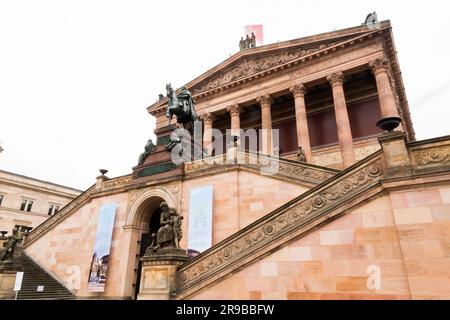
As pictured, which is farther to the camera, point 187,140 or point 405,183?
point 187,140

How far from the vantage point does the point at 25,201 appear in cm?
4206

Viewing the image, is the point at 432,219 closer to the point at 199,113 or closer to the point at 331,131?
the point at 331,131

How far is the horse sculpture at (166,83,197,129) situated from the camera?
17734 millimetres

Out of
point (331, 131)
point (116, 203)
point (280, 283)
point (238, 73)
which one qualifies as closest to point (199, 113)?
point (238, 73)

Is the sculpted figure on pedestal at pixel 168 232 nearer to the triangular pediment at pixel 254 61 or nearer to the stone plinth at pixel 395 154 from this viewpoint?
the stone plinth at pixel 395 154

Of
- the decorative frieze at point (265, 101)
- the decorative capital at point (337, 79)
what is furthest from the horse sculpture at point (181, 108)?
the decorative capital at point (337, 79)

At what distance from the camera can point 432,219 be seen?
6.06 metres

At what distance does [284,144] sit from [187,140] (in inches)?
599

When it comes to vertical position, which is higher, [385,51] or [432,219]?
[385,51]

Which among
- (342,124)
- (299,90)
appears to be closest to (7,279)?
(342,124)

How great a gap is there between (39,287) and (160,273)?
1226 cm

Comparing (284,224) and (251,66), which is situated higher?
(251,66)

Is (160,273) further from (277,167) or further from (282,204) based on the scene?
(277,167)

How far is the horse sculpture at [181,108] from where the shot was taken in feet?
58.2
